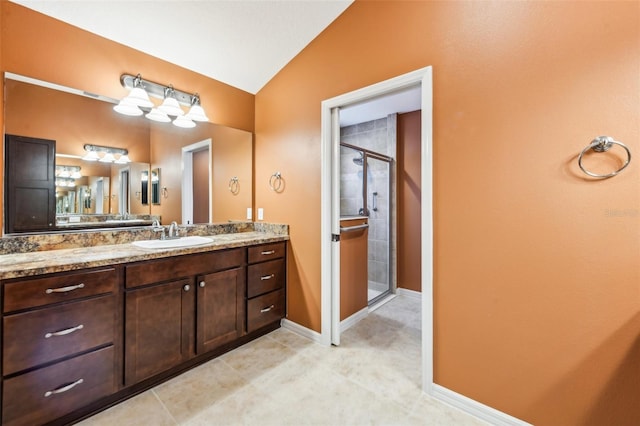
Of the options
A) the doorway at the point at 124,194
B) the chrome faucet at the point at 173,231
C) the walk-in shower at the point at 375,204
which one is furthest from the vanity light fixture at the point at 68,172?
the walk-in shower at the point at 375,204

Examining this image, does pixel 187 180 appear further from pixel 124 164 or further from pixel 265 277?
pixel 265 277

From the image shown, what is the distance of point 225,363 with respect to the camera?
2.06m

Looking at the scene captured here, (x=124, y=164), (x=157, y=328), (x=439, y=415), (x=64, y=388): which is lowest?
(x=439, y=415)

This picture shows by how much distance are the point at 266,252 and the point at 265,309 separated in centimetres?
51

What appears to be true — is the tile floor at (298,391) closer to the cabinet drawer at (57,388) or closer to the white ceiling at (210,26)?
the cabinet drawer at (57,388)

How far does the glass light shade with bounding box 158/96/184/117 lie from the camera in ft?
7.11

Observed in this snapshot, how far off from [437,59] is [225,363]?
8.41 feet

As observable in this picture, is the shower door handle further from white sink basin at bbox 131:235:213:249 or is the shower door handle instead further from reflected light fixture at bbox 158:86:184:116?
reflected light fixture at bbox 158:86:184:116

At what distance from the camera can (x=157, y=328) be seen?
1.75 meters

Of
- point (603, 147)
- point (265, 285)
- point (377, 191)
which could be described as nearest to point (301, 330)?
point (265, 285)

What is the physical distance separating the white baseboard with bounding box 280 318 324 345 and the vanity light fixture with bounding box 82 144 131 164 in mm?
1972

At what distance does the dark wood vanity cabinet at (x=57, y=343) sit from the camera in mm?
1263

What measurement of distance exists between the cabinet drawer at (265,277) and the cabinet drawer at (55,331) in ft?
3.17

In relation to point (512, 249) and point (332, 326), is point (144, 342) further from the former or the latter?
point (512, 249)
